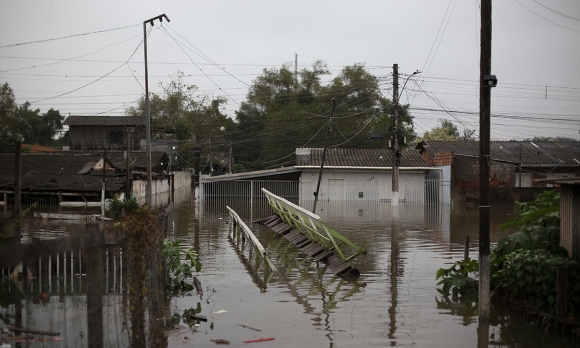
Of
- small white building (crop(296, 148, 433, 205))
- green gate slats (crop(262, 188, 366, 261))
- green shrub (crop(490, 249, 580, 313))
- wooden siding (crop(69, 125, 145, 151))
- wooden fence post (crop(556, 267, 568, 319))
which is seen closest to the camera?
wooden fence post (crop(556, 267, 568, 319))

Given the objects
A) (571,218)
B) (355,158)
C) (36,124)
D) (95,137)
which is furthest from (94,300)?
(36,124)

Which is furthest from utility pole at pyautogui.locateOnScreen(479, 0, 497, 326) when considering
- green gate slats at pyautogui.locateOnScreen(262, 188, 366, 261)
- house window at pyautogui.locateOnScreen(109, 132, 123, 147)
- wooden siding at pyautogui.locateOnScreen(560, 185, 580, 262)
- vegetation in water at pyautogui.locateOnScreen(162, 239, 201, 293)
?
house window at pyautogui.locateOnScreen(109, 132, 123, 147)

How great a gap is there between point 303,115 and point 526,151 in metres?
24.4

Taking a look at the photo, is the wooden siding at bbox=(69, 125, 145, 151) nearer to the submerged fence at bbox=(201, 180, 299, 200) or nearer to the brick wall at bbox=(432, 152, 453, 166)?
the submerged fence at bbox=(201, 180, 299, 200)

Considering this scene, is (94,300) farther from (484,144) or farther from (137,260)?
(484,144)

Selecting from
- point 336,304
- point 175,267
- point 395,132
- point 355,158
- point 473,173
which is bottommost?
point 336,304

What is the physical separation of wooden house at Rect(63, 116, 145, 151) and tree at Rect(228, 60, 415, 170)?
41.2 feet

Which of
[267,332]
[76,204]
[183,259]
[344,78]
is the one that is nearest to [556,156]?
[344,78]

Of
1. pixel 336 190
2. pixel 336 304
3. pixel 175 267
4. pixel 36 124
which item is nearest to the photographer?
pixel 336 304

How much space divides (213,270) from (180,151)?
5216 cm

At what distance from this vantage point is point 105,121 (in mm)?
60281

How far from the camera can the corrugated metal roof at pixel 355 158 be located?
41500mm

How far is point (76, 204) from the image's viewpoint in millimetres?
35688

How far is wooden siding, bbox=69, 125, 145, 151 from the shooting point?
60562mm
